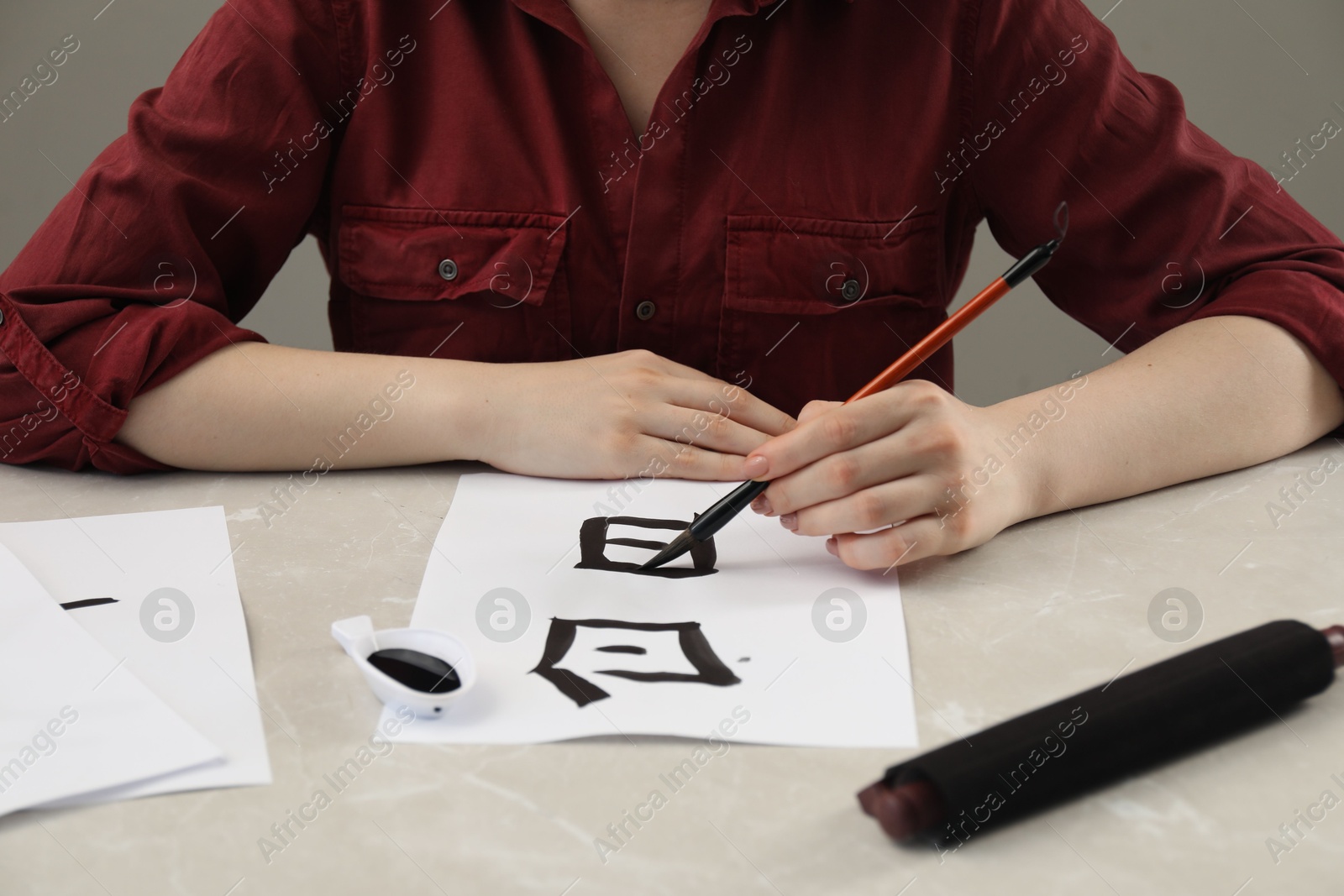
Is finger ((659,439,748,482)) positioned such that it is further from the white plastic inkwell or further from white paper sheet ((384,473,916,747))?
the white plastic inkwell

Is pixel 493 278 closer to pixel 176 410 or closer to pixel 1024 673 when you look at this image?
pixel 176 410

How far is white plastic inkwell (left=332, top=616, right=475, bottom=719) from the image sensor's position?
621 mm

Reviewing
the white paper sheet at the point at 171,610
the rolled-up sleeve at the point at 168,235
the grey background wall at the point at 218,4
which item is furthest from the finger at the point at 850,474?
the grey background wall at the point at 218,4

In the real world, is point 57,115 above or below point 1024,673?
above

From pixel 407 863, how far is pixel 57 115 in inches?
77.2

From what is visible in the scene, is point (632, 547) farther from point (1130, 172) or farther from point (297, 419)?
point (1130, 172)

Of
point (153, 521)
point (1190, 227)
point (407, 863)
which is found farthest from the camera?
point (1190, 227)

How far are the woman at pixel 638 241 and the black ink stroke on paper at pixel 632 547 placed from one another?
0.24 feet

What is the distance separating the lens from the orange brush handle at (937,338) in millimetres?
812

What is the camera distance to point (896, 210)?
3.79 feet

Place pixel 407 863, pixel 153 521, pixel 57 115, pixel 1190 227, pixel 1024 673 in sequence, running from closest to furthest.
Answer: pixel 407 863, pixel 1024 673, pixel 153 521, pixel 1190 227, pixel 57 115

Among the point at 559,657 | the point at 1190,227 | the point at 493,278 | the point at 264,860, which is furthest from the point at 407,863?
the point at 1190,227

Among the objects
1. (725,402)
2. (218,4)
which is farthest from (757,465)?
(218,4)

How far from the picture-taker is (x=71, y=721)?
0.61 metres
